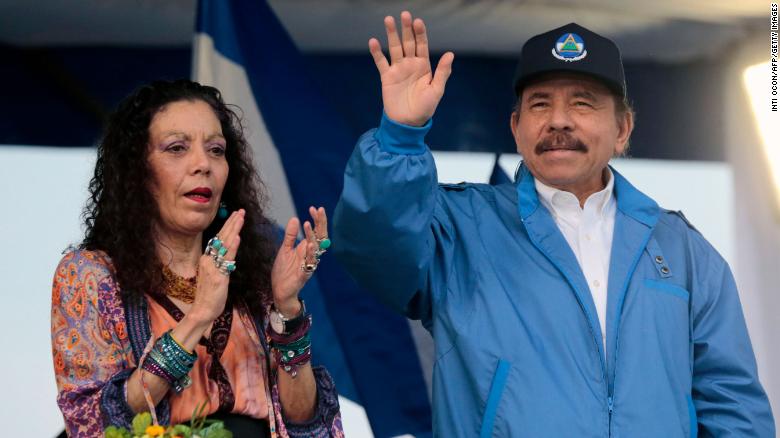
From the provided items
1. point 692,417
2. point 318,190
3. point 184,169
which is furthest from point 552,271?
point 318,190

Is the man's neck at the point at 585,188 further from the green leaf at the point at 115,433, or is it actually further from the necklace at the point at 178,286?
the green leaf at the point at 115,433

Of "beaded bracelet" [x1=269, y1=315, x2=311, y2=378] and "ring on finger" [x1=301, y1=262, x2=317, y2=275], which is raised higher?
"ring on finger" [x1=301, y1=262, x2=317, y2=275]

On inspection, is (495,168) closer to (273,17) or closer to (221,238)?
(273,17)

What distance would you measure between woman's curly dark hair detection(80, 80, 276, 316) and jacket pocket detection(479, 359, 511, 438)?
551 mm

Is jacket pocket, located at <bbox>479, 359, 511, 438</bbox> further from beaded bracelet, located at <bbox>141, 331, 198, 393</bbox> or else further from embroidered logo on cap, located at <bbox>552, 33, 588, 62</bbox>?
embroidered logo on cap, located at <bbox>552, 33, 588, 62</bbox>

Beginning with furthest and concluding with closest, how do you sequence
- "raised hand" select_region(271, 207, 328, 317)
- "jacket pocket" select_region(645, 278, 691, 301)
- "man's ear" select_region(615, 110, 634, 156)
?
1. "man's ear" select_region(615, 110, 634, 156)
2. "jacket pocket" select_region(645, 278, 691, 301)
3. "raised hand" select_region(271, 207, 328, 317)

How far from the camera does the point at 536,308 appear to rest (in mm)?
2529

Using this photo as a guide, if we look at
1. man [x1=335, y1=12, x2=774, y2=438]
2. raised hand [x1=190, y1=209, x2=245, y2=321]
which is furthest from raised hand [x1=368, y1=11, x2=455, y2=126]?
raised hand [x1=190, y1=209, x2=245, y2=321]

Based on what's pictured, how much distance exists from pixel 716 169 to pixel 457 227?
155 cm

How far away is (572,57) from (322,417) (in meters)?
0.97

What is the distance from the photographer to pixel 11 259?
3736 millimetres

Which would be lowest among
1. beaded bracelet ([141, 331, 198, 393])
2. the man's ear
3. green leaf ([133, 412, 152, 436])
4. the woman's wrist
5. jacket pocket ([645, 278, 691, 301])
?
green leaf ([133, 412, 152, 436])

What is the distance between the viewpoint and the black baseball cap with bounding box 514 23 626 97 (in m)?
2.71

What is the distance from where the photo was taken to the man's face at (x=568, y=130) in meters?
2.69
